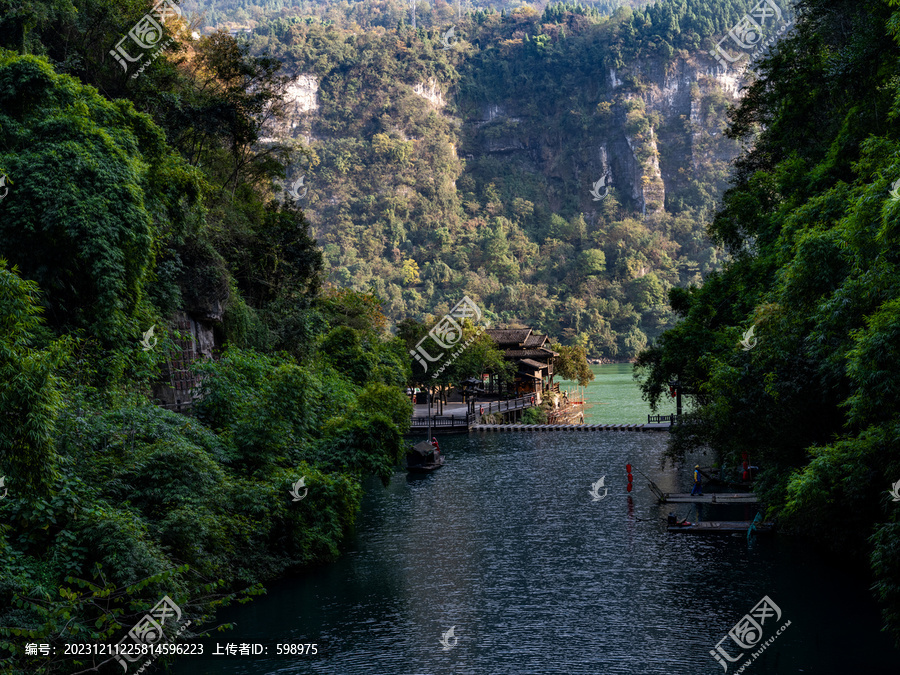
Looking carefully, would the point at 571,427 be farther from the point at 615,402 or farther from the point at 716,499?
the point at 615,402

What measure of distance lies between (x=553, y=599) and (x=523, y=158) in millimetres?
170542

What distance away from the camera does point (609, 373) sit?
107 metres

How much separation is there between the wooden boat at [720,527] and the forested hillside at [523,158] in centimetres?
9910

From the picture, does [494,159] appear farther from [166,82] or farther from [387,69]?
[166,82]

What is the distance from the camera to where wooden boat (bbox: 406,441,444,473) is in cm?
3600

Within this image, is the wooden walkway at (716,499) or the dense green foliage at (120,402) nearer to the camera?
the dense green foliage at (120,402)

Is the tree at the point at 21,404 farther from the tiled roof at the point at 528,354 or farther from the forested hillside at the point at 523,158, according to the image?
the forested hillside at the point at 523,158

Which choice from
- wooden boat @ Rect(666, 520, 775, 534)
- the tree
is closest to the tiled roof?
wooden boat @ Rect(666, 520, 775, 534)

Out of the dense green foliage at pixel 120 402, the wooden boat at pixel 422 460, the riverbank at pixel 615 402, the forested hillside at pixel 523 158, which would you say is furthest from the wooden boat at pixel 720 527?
the forested hillside at pixel 523 158

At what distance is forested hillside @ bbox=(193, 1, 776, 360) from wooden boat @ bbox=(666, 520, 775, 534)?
99.1m

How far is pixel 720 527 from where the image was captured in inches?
949

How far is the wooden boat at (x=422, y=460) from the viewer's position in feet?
118

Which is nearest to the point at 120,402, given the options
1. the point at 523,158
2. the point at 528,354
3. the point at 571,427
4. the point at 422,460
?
the point at 422,460

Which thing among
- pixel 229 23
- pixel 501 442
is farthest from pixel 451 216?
pixel 501 442
